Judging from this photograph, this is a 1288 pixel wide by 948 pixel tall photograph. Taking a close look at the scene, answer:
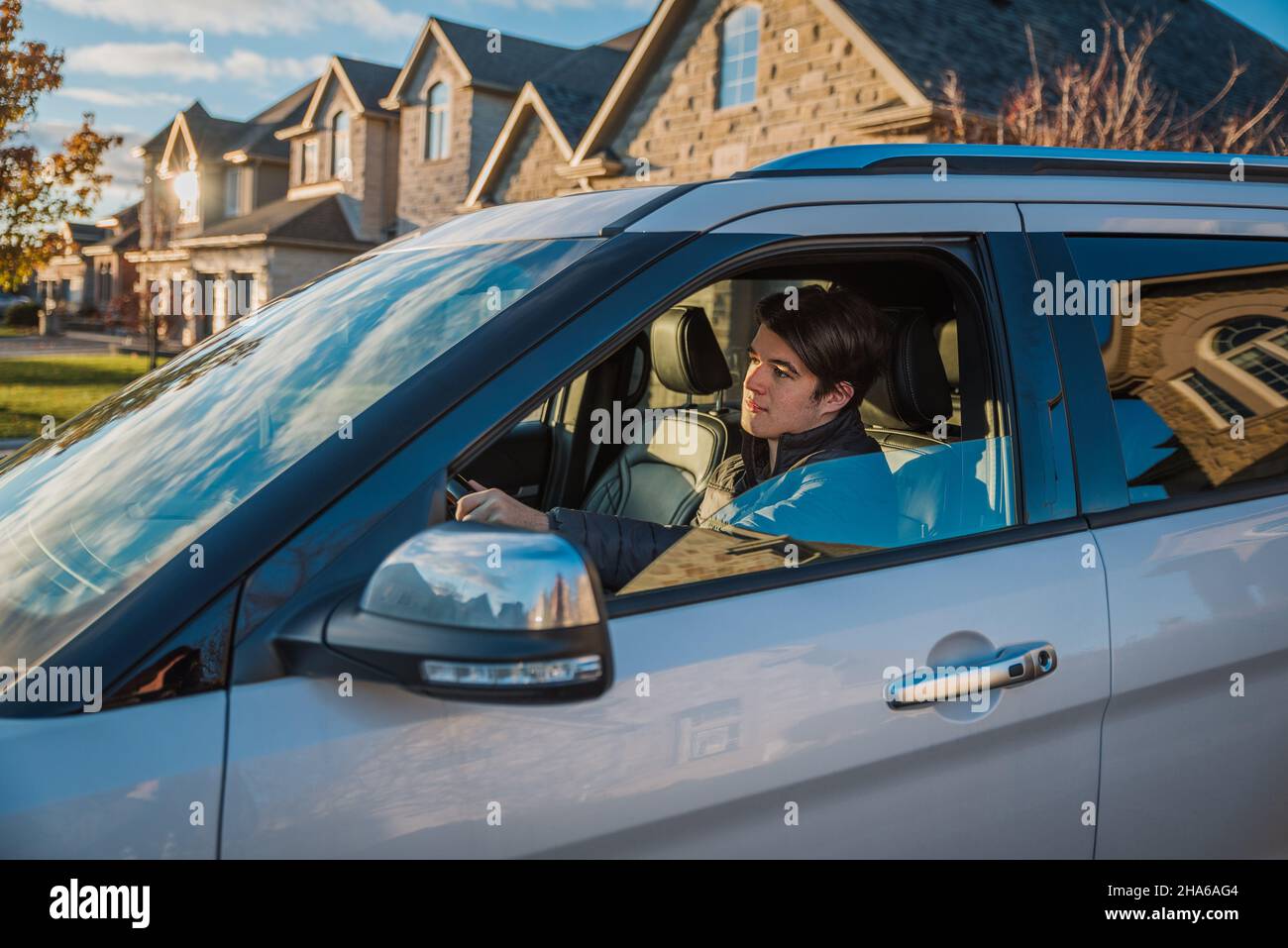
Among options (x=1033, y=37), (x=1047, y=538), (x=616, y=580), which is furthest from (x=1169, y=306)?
(x=1033, y=37)

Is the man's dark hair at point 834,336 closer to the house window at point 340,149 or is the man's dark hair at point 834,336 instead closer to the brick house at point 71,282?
the house window at point 340,149

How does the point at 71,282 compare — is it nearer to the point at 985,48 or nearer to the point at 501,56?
the point at 501,56

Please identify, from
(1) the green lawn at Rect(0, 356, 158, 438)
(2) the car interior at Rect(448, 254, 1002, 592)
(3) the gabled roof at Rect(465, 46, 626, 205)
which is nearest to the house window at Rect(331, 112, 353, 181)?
(1) the green lawn at Rect(0, 356, 158, 438)

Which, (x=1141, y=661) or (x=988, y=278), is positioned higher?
(x=988, y=278)

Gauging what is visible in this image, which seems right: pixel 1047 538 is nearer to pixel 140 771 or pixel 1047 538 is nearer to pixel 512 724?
pixel 512 724

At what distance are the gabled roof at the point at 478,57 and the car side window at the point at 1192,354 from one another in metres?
27.9

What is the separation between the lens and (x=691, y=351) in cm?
351

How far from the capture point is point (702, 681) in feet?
5.42

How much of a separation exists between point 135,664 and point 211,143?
46966 mm

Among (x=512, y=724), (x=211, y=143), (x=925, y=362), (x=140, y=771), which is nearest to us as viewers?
(x=140, y=771)

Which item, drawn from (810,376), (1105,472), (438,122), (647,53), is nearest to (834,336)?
(810,376)

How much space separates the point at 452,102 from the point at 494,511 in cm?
2893

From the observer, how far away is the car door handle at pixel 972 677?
179 centimetres

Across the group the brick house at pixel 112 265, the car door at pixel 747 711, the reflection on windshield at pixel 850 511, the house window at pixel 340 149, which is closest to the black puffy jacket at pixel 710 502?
the reflection on windshield at pixel 850 511
